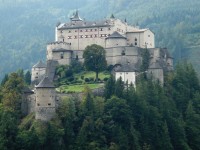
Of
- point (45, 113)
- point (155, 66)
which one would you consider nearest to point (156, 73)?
point (155, 66)

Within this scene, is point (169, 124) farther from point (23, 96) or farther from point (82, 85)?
point (23, 96)

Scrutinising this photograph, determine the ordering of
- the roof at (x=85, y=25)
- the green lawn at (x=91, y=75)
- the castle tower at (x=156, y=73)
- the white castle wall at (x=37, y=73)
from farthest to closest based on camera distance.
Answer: the roof at (x=85, y=25) → the white castle wall at (x=37, y=73) → the green lawn at (x=91, y=75) → the castle tower at (x=156, y=73)

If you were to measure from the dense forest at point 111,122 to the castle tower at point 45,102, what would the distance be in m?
0.95

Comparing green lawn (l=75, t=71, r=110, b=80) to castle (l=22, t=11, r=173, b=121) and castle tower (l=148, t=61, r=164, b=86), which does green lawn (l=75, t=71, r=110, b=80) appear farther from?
castle tower (l=148, t=61, r=164, b=86)

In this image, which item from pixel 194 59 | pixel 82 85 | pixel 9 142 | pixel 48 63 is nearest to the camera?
pixel 9 142

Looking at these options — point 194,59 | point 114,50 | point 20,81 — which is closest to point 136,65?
point 114,50

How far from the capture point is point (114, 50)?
301 ft

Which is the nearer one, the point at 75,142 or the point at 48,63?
the point at 75,142

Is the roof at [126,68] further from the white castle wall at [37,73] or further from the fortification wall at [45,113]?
the white castle wall at [37,73]

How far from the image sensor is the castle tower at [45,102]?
72.6m

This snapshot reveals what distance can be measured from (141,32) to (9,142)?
37.2 metres

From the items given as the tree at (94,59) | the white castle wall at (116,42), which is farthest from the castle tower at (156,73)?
the white castle wall at (116,42)

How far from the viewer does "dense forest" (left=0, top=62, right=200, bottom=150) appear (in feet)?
232

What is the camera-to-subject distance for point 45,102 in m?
72.8
